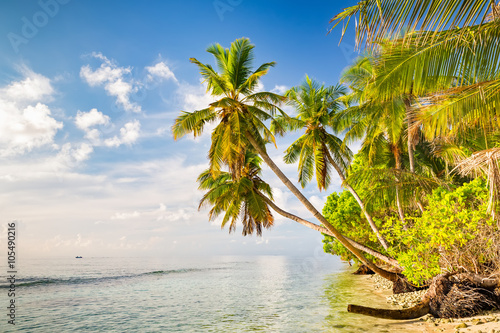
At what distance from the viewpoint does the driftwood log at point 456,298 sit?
9.12m

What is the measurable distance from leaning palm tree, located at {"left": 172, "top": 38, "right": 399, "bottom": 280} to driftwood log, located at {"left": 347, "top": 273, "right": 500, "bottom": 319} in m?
4.22

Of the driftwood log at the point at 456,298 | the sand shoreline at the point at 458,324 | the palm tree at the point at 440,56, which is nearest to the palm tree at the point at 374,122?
the driftwood log at the point at 456,298

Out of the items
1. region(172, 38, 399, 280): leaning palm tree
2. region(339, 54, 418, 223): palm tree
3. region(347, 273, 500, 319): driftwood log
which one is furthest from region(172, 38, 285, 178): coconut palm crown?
region(347, 273, 500, 319): driftwood log

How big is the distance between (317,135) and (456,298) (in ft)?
31.2

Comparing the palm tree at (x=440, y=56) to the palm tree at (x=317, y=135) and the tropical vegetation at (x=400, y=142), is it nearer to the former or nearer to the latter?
the tropical vegetation at (x=400, y=142)

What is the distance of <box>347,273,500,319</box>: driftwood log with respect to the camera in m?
9.12

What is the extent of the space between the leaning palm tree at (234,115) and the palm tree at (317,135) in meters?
2.97

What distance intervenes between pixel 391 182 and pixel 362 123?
5.07m

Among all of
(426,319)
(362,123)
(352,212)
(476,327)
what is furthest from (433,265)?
(352,212)

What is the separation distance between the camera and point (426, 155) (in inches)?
749

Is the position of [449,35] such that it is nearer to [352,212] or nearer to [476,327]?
[476,327]

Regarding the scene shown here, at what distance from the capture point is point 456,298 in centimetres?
928

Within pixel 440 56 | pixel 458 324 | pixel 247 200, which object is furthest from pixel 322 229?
pixel 440 56

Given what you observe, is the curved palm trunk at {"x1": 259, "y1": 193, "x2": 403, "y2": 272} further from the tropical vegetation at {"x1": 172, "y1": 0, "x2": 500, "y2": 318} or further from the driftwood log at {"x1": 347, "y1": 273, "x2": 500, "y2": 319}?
the driftwood log at {"x1": 347, "y1": 273, "x2": 500, "y2": 319}
